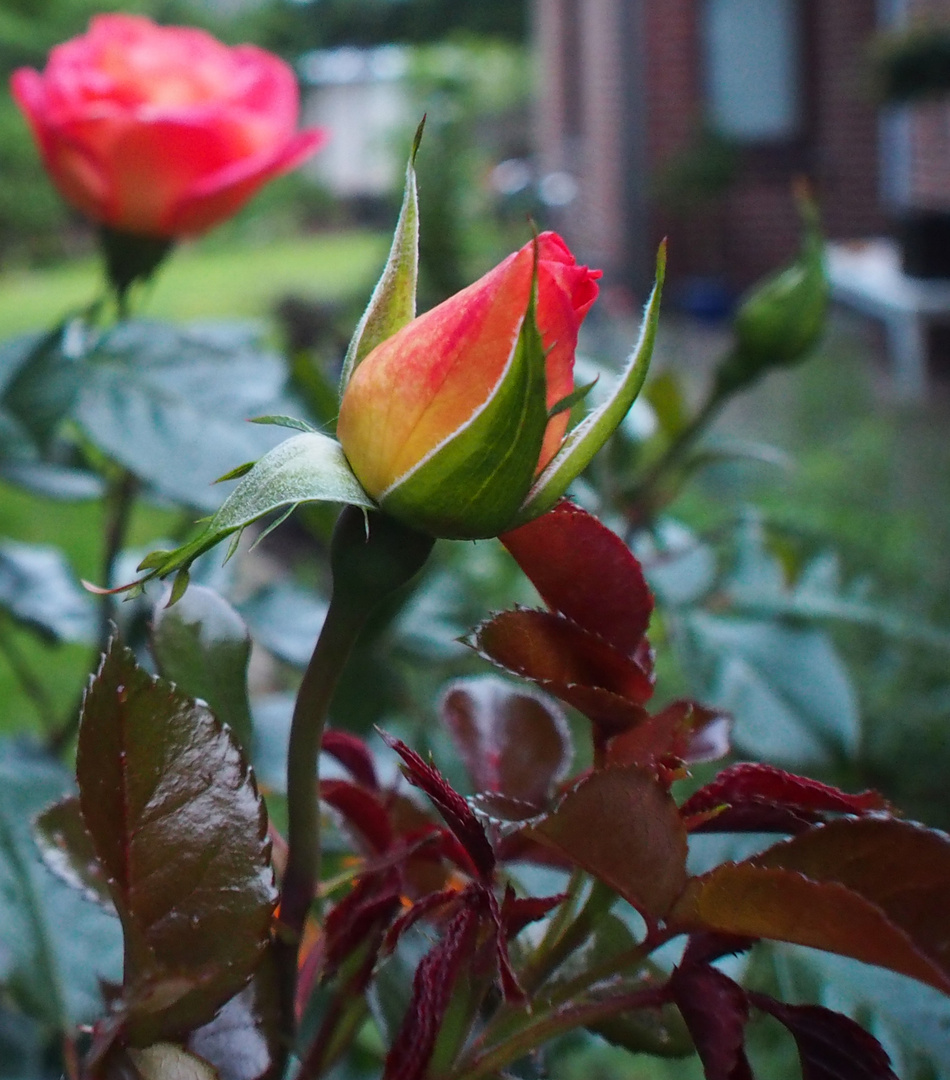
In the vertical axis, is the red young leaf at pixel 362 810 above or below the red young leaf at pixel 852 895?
below

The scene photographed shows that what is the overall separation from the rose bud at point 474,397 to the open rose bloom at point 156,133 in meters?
0.34

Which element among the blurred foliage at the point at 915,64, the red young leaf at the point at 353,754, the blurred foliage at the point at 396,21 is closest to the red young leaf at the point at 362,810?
the red young leaf at the point at 353,754

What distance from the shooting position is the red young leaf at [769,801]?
189 mm

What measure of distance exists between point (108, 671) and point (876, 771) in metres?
1.01

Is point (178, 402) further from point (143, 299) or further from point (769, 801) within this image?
point (769, 801)

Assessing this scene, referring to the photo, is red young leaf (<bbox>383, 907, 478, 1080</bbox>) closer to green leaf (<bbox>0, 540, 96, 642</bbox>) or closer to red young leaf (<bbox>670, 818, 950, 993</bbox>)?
red young leaf (<bbox>670, 818, 950, 993</bbox>)

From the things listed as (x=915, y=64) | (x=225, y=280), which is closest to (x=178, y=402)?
(x=915, y=64)

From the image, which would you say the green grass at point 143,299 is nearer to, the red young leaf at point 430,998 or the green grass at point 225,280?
the green grass at point 225,280

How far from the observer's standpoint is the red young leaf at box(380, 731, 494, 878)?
0.17 meters

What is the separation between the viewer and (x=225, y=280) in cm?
756

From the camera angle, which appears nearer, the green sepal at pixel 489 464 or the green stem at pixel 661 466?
the green sepal at pixel 489 464

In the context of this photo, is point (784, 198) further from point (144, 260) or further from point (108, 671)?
point (108, 671)

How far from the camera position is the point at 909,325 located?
11.3 ft

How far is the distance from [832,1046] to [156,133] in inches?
16.9
